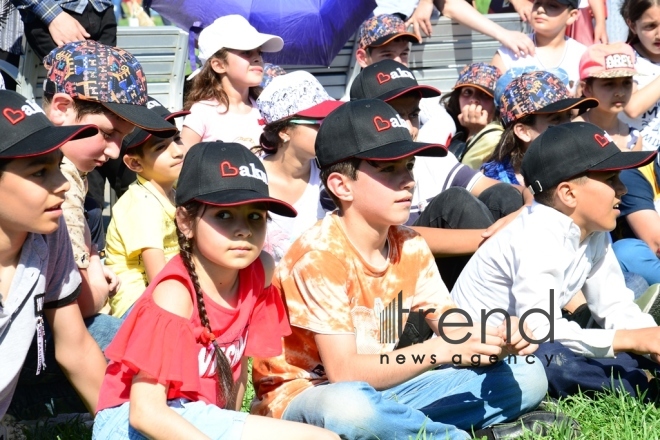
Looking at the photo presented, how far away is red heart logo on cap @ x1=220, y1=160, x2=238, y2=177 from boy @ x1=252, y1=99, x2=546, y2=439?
19.4 inches

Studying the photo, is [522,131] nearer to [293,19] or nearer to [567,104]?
[567,104]

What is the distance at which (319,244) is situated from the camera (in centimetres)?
336

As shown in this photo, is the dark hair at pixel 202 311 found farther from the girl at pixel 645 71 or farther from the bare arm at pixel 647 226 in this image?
the girl at pixel 645 71

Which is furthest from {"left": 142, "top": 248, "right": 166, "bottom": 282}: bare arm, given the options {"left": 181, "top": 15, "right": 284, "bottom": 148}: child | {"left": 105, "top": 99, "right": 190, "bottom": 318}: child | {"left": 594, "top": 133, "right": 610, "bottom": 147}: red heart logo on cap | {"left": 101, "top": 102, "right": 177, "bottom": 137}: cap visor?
{"left": 594, "top": 133, "right": 610, "bottom": 147}: red heart logo on cap

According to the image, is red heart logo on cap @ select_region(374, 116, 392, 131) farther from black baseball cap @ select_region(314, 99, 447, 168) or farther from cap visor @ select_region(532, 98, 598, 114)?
cap visor @ select_region(532, 98, 598, 114)

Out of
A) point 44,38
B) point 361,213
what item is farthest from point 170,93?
point 361,213

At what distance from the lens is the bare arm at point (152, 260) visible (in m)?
4.04

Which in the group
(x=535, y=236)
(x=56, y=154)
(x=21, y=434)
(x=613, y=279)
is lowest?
(x=21, y=434)

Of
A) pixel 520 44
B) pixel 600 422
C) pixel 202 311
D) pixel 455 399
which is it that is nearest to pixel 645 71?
pixel 520 44

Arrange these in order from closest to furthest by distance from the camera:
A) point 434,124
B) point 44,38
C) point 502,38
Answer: point 44,38 < point 434,124 < point 502,38

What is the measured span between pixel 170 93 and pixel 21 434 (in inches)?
110

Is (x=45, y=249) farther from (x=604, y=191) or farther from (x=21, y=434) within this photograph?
(x=604, y=191)

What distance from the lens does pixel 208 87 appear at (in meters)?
5.59

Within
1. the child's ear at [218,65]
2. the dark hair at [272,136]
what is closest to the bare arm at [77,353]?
the dark hair at [272,136]
